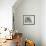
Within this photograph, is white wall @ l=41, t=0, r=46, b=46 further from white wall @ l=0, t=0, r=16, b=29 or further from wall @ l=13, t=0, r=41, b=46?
white wall @ l=0, t=0, r=16, b=29

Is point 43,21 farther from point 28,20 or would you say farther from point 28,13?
point 28,13

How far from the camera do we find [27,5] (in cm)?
563

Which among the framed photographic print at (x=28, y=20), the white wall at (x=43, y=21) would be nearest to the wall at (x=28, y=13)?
the framed photographic print at (x=28, y=20)

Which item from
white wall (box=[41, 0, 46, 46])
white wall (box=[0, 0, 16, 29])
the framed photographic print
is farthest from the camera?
the framed photographic print

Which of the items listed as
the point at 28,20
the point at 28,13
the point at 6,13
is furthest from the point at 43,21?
the point at 6,13

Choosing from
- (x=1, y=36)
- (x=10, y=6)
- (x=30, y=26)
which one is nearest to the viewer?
(x=1, y=36)

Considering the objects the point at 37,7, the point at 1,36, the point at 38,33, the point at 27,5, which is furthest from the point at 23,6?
the point at 1,36

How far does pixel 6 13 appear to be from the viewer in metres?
4.22

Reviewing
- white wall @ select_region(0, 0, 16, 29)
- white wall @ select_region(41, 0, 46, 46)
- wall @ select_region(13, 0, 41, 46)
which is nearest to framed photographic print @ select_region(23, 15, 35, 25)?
wall @ select_region(13, 0, 41, 46)

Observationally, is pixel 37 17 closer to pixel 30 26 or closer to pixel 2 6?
pixel 30 26

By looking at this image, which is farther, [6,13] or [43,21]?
[43,21]

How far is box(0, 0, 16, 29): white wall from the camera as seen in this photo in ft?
13.7

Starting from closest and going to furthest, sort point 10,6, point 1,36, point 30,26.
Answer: point 1,36, point 10,6, point 30,26

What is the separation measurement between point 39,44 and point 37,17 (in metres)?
1.33
